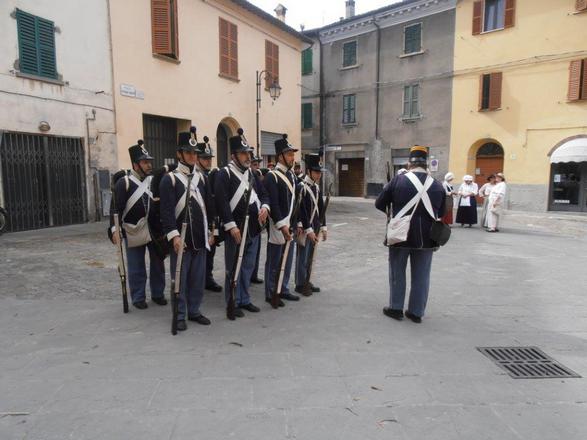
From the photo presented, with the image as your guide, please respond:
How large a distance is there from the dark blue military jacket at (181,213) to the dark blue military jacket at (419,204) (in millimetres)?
1902

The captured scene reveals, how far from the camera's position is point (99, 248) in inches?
325

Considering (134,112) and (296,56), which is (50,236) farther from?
(296,56)

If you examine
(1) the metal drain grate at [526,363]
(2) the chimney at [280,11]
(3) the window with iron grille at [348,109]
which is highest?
(2) the chimney at [280,11]

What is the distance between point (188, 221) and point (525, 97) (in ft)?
62.0

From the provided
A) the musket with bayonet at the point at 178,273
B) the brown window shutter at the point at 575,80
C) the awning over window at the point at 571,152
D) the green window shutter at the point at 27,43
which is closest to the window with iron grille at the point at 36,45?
the green window shutter at the point at 27,43

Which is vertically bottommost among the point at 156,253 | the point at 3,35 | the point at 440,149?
the point at 156,253

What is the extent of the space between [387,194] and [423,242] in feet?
2.01

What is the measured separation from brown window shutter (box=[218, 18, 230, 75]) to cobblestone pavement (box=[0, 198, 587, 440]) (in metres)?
11.1

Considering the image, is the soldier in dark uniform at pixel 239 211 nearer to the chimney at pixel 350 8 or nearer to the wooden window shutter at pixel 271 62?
the wooden window shutter at pixel 271 62

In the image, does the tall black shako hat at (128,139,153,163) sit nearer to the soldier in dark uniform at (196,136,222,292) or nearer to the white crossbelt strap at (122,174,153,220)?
the white crossbelt strap at (122,174,153,220)

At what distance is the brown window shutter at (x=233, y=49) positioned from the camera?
51.6 ft

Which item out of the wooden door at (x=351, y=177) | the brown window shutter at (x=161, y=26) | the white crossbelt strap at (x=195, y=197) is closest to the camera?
the white crossbelt strap at (x=195, y=197)

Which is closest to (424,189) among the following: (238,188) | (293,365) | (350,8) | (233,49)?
(238,188)

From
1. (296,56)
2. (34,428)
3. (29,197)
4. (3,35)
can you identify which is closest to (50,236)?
(29,197)
